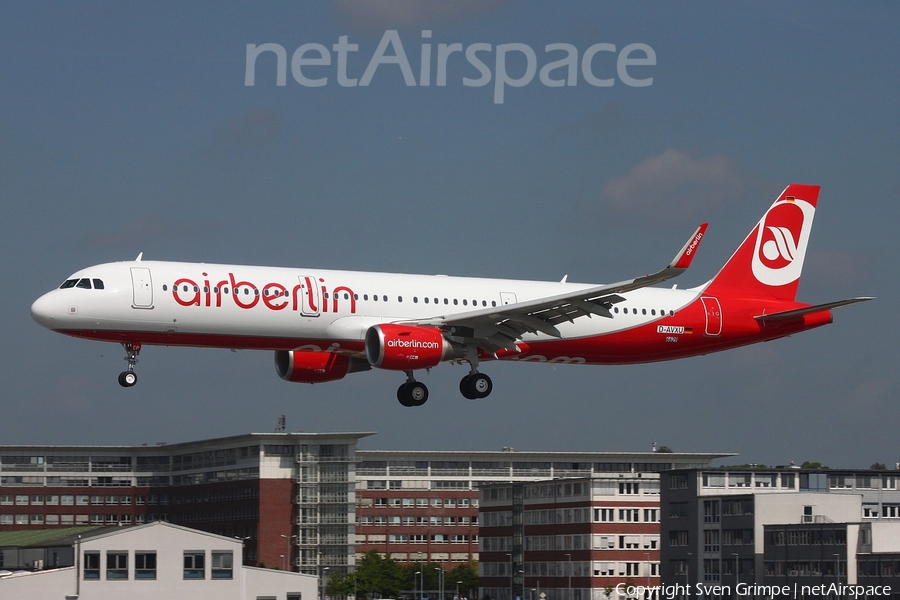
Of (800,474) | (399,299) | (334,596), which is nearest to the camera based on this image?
(399,299)

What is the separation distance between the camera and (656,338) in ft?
192

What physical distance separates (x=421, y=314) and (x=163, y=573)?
1021 inches

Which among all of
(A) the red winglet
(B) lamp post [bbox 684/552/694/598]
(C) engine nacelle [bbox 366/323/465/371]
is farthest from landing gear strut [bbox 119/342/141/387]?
(B) lamp post [bbox 684/552/694/598]

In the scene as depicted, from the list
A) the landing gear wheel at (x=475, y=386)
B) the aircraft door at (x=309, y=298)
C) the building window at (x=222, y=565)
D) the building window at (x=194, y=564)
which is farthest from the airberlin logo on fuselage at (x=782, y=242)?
the building window at (x=194, y=564)

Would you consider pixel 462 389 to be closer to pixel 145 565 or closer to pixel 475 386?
pixel 475 386

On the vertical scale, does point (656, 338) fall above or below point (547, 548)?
above

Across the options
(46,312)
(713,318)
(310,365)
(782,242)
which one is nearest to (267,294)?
(310,365)

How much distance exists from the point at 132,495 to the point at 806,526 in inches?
3590

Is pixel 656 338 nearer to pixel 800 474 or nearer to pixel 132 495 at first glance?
pixel 800 474

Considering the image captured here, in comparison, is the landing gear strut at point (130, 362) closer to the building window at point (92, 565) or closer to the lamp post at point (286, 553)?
the building window at point (92, 565)

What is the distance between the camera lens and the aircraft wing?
51.9 meters

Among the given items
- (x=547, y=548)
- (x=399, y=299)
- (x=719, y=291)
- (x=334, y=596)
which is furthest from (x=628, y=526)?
(x=399, y=299)

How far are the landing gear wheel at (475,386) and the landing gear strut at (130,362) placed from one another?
518 inches

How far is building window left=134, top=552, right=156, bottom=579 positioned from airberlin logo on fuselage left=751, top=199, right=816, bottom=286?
110ft
